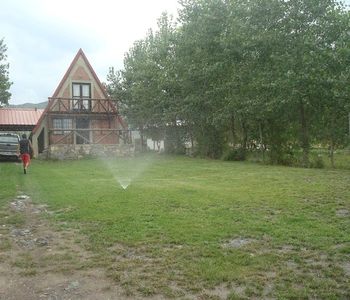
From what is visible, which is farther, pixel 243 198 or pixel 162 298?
pixel 243 198

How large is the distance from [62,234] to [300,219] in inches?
166

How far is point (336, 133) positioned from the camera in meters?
17.4

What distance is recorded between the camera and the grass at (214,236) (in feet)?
13.1

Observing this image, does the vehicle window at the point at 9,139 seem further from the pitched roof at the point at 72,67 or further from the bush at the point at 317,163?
the bush at the point at 317,163

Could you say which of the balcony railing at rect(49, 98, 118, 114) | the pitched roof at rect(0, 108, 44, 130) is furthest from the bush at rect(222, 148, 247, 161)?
the pitched roof at rect(0, 108, 44, 130)

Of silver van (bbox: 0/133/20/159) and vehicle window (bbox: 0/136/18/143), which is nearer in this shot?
silver van (bbox: 0/133/20/159)

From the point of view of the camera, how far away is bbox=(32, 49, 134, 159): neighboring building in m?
26.3

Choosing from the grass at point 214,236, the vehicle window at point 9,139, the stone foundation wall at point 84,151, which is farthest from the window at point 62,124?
the grass at point 214,236

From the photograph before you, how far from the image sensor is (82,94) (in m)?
28.1

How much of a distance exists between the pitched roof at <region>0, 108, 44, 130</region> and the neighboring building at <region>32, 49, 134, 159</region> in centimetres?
292

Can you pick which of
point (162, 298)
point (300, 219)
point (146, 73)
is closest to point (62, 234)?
point (162, 298)

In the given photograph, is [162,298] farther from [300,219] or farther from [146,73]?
[146,73]

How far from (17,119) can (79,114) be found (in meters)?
6.20

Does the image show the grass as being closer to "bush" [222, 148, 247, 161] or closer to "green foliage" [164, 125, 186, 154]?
"bush" [222, 148, 247, 161]
